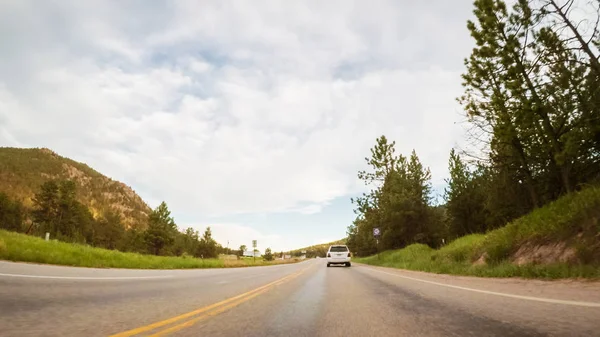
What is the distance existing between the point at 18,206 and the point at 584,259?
4471 inches

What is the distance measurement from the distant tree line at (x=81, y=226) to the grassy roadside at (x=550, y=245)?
67318mm

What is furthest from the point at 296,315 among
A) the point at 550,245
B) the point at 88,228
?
the point at 88,228

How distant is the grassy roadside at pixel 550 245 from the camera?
34.3 feet

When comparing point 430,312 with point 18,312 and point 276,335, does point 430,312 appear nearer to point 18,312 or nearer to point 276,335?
point 276,335

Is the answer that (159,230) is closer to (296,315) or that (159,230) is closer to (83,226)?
(83,226)

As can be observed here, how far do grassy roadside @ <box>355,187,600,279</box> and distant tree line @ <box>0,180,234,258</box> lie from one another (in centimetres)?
6732

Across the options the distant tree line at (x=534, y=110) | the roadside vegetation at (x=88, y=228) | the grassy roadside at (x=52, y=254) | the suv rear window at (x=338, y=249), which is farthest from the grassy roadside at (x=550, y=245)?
the roadside vegetation at (x=88, y=228)

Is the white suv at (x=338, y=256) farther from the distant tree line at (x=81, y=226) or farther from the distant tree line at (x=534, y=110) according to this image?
the distant tree line at (x=81, y=226)

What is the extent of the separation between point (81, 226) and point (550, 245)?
10723 cm

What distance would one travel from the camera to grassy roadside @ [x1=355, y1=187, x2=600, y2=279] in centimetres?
1047

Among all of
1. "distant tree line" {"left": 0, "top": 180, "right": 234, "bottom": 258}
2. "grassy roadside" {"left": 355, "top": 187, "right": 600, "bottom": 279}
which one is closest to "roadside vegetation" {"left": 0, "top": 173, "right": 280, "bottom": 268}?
"distant tree line" {"left": 0, "top": 180, "right": 234, "bottom": 258}

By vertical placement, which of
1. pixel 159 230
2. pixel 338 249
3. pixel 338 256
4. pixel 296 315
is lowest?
pixel 296 315

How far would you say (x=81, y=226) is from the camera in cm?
9525

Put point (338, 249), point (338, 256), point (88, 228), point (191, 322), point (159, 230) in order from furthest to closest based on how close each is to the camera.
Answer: point (88, 228)
point (159, 230)
point (338, 249)
point (338, 256)
point (191, 322)
